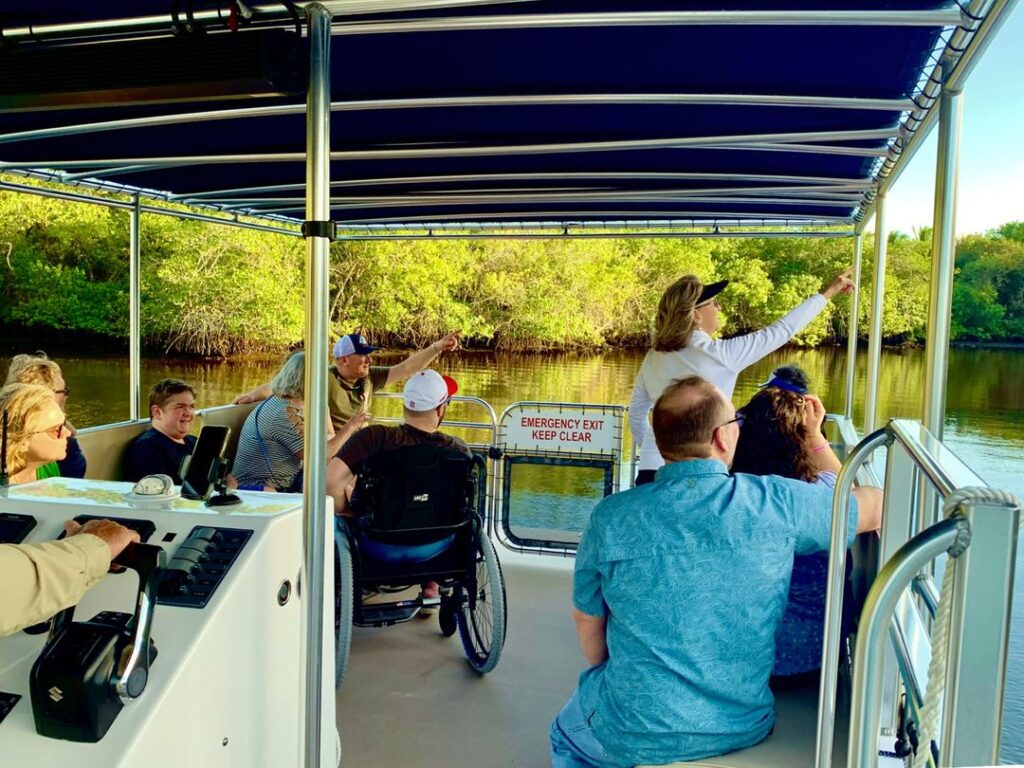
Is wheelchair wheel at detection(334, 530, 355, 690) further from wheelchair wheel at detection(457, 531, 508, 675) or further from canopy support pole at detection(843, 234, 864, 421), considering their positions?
canopy support pole at detection(843, 234, 864, 421)

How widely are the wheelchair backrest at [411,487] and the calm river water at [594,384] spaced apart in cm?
1131

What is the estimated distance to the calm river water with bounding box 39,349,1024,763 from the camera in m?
17.9

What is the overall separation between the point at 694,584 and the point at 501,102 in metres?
1.38

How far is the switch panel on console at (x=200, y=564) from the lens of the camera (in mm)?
1394

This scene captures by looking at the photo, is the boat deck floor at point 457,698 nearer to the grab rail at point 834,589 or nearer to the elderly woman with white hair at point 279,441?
the grab rail at point 834,589

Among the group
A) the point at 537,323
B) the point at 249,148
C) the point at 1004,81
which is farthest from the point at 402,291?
the point at 249,148

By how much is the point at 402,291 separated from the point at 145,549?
65.7ft

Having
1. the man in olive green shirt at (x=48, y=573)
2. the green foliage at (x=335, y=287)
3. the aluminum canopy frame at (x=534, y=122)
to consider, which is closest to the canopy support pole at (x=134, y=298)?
the aluminum canopy frame at (x=534, y=122)

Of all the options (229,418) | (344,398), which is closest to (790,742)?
(344,398)

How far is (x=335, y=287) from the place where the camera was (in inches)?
805

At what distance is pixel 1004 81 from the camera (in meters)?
11.6

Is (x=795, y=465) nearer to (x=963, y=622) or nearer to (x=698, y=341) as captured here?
(x=698, y=341)

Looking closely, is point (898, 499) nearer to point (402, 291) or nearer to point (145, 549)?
point (145, 549)

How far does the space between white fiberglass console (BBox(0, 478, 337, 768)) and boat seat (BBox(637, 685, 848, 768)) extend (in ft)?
2.47
